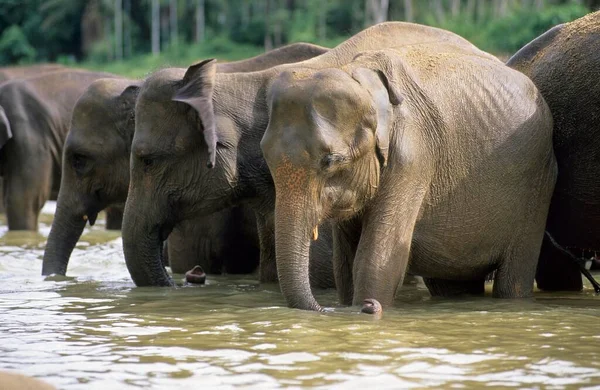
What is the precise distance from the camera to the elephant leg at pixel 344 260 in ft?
22.8

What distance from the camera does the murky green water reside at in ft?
15.7

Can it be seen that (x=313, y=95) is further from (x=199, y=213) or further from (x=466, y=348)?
(x=199, y=213)

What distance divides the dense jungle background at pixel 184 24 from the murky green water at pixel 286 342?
3979cm

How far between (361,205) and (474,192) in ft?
2.68

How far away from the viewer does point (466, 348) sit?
211 inches

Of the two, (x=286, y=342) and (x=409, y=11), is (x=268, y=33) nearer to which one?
(x=409, y=11)

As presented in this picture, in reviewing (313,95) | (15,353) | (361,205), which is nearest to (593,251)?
(361,205)

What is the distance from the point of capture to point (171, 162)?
311 inches

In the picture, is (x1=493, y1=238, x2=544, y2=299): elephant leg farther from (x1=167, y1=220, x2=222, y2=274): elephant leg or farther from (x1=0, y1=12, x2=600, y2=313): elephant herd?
(x1=167, y1=220, x2=222, y2=274): elephant leg

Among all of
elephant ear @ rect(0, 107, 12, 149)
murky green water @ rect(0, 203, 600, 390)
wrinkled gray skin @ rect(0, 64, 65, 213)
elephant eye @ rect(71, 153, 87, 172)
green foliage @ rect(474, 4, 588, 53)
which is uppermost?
green foliage @ rect(474, 4, 588, 53)

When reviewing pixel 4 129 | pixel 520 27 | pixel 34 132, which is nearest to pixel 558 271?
pixel 4 129

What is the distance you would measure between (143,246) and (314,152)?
2.30m

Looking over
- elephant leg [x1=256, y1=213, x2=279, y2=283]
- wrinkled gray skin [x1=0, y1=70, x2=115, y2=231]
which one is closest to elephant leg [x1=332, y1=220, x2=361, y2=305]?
elephant leg [x1=256, y1=213, x2=279, y2=283]

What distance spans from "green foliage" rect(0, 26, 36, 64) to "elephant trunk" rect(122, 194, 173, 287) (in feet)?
169
